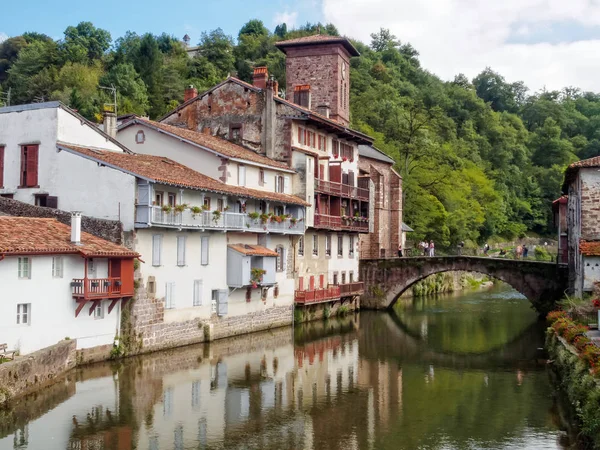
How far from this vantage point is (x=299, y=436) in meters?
23.1

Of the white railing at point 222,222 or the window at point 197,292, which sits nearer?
the white railing at point 222,222

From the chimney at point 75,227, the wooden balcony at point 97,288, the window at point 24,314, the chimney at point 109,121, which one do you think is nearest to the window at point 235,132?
the chimney at point 109,121

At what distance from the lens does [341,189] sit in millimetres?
55188

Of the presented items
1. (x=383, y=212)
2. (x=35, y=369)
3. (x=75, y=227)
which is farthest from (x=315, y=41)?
(x=35, y=369)

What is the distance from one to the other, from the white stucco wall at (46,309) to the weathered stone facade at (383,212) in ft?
115

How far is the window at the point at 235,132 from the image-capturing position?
1991 inches

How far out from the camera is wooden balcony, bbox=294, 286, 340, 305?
49031 mm

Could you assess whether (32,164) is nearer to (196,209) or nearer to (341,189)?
(196,209)

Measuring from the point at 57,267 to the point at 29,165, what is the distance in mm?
8515

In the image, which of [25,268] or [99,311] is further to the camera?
[99,311]

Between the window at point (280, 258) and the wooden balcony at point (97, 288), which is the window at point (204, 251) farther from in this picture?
the window at point (280, 258)

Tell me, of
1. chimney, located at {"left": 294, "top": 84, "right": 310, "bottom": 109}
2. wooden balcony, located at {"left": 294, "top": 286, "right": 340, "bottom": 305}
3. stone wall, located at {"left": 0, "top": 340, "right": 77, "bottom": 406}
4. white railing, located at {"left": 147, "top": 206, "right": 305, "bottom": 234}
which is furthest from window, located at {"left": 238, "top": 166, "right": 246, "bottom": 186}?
chimney, located at {"left": 294, "top": 84, "right": 310, "bottom": 109}

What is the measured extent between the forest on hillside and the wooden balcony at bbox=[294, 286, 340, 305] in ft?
76.3

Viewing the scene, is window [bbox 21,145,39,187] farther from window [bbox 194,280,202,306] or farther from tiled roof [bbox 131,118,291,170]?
window [bbox 194,280,202,306]
